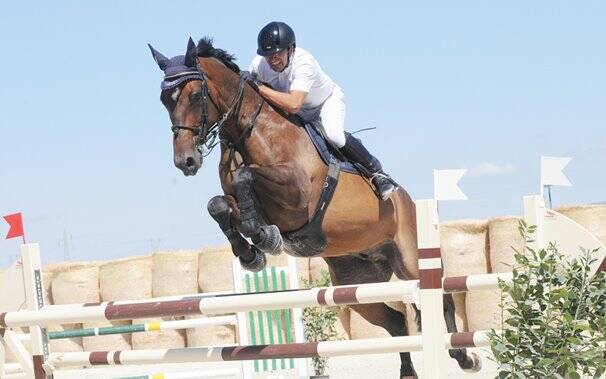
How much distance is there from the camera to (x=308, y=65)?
17.5ft

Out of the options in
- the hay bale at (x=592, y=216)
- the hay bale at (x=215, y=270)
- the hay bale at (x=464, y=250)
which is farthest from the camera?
the hay bale at (x=215, y=270)

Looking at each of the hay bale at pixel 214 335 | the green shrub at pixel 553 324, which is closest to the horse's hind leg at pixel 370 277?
the green shrub at pixel 553 324

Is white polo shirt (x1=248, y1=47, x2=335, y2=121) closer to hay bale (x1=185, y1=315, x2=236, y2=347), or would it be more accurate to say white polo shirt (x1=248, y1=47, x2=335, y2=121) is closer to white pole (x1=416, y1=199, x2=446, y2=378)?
white pole (x1=416, y1=199, x2=446, y2=378)

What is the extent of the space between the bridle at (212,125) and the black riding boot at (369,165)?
57cm

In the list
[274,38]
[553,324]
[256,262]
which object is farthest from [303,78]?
[553,324]

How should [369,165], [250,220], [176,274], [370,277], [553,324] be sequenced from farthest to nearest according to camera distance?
[176,274] → [370,277] → [369,165] → [250,220] → [553,324]

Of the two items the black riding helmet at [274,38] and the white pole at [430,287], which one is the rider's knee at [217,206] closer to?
the black riding helmet at [274,38]

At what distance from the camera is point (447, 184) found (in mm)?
3930

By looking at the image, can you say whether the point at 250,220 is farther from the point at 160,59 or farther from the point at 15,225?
the point at 15,225

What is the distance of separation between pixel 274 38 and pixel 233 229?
3.28 feet

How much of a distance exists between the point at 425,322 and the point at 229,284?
6.72 m

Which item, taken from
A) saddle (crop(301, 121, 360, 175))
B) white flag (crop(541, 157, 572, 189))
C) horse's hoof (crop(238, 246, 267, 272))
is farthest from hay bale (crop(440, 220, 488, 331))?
white flag (crop(541, 157, 572, 189))

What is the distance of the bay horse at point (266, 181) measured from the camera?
495cm

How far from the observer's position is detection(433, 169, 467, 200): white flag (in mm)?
3918
